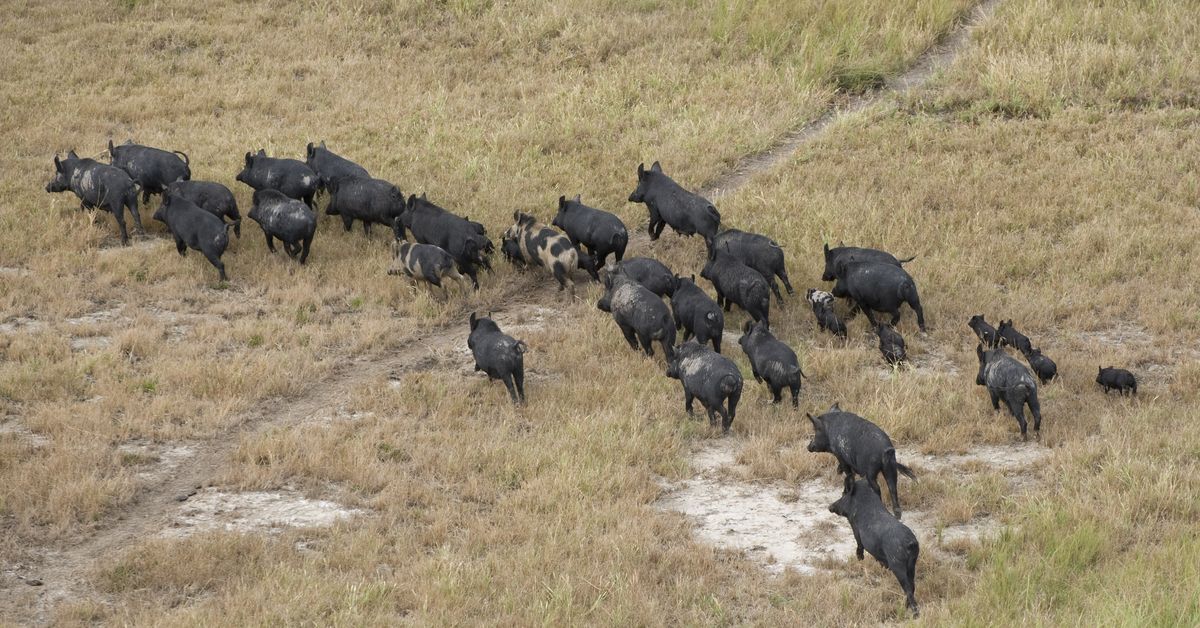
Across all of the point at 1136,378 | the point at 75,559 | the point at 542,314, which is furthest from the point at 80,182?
the point at 1136,378

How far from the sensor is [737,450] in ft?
38.0

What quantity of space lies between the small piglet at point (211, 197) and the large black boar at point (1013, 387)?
922 centimetres

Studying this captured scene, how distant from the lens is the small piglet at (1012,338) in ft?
42.8

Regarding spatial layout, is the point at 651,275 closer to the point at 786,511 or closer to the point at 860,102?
the point at 786,511

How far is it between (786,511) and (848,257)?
16.0 feet

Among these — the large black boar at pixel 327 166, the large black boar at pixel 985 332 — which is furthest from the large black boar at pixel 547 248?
the large black boar at pixel 985 332

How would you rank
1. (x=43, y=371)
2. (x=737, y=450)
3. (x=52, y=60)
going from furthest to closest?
(x=52, y=60)
(x=43, y=371)
(x=737, y=450)

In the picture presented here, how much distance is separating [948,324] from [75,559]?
9.10 m

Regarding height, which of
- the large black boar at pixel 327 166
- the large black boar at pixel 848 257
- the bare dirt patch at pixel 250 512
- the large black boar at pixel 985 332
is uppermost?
the large black boar at pixel 327 166

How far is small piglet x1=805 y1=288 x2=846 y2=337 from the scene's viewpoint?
14.0 meters

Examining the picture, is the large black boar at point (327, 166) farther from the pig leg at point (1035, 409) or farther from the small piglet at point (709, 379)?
the pig leg at point (1035, 409)

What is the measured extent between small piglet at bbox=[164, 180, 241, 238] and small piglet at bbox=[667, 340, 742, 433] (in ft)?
22.2

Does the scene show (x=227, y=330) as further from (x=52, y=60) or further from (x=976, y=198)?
(x=52, y=60)

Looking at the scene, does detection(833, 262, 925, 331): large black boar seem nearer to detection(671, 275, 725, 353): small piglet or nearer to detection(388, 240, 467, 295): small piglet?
detection(671, 275, 725, 353): small piglet
